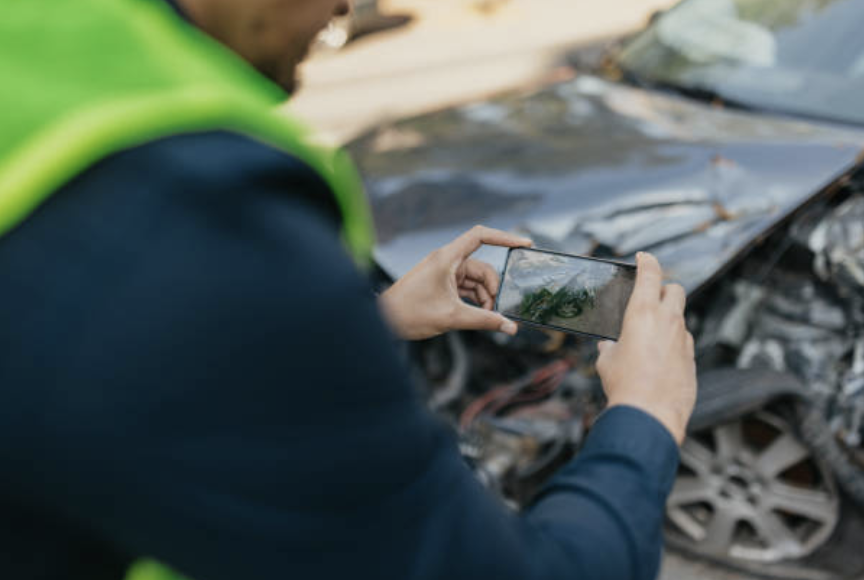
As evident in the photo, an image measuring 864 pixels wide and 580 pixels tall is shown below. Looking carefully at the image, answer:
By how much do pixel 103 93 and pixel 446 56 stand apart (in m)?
8.29

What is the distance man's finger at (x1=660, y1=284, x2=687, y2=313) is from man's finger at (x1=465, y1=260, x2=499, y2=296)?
0.49 metres

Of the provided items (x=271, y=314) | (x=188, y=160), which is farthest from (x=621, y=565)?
(x=188, y=160)

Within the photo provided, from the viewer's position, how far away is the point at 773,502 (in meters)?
2.45

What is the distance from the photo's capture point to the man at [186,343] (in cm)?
60

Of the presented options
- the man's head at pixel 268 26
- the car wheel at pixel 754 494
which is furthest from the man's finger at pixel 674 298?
the car wheel at pixel 754 494

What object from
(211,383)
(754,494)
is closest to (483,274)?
(211,383)

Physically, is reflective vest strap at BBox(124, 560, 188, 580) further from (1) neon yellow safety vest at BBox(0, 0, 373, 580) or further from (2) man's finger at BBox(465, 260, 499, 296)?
(2) man's finger at BBox(465, 260, 499, 296)

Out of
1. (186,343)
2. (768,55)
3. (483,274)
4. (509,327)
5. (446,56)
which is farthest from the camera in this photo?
(446,56)

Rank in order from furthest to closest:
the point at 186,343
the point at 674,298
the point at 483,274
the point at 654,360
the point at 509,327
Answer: the point at 483,274 → the point at 509,327 → the point at 674,298 → the point at 654,360 → the point at 186,343

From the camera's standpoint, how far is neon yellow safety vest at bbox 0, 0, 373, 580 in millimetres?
600

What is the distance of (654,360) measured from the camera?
105 cm

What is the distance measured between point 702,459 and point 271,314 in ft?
7.06

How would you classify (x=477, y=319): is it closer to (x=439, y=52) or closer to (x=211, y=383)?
(x=211, y=383)

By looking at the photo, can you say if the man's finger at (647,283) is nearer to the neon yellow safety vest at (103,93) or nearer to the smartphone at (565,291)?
the smartphone at (565,291)
